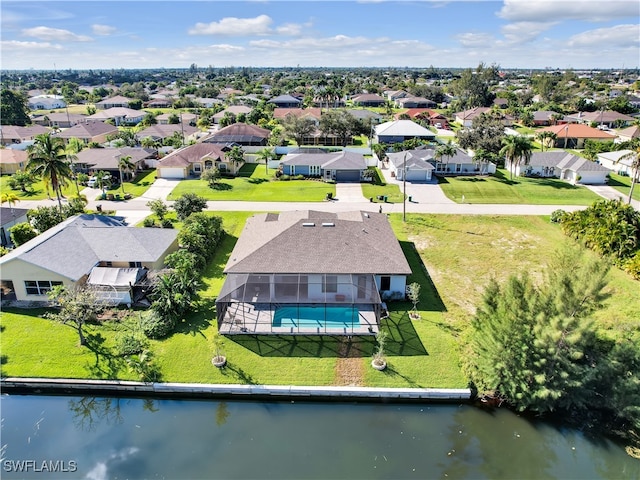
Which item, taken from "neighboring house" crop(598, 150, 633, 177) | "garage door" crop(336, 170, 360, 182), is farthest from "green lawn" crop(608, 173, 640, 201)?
"garage door" crop(336, 170, 360, 182)

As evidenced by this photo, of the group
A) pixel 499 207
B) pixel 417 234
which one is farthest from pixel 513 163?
pixel 417 234

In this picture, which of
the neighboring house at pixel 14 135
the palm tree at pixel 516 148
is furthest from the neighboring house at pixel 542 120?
the neighboring house at pixel 14 135

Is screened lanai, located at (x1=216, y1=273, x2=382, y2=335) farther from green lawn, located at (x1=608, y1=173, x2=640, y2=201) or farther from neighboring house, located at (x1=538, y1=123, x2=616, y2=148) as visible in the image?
neighboring house, located at (x1=538, y1=123, x2=616, y2=148)

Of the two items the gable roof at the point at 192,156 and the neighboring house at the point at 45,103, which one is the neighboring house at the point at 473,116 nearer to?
the gable roof at the point at 192,156

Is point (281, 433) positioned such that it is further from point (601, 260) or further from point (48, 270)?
point (48, 270)

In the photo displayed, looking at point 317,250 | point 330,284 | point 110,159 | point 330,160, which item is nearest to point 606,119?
point 330,160

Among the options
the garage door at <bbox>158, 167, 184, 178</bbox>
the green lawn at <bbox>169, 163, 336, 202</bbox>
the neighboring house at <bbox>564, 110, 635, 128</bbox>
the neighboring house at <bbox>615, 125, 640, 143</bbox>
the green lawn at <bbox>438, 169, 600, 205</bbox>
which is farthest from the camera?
the neighboring house at <bbox>564, 110, 635, 128</bbox>
